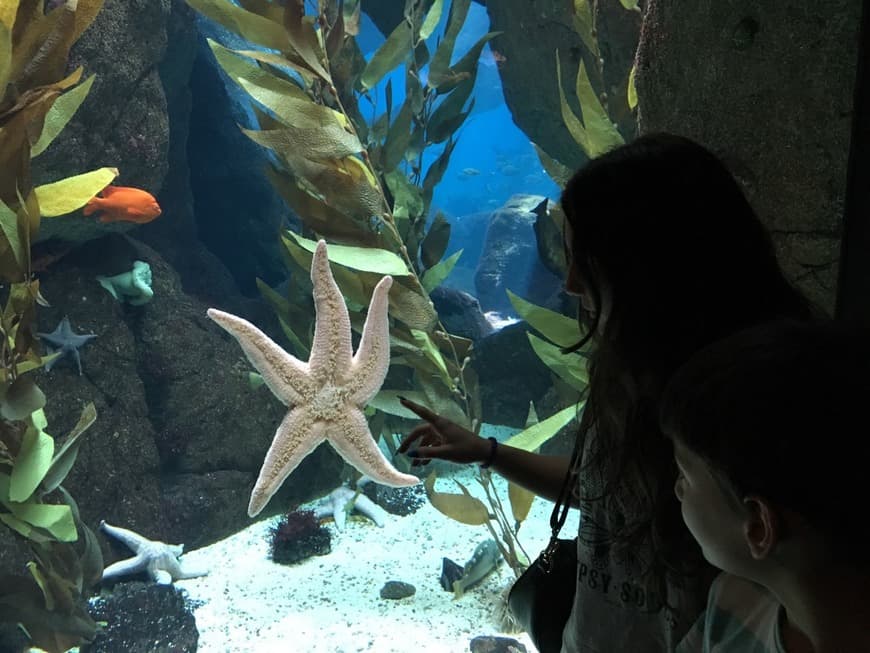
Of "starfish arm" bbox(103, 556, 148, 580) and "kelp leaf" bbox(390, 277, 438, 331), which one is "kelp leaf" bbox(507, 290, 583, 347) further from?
"starfish arm" bbox(103, 556, 148, 580)

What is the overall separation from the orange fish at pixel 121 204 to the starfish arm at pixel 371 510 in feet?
9.47

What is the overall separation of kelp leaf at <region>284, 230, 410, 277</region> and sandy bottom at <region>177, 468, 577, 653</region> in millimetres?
2081

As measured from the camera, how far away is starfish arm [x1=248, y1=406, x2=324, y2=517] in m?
1.96

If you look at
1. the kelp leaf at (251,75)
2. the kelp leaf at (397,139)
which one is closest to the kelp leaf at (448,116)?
the kelp leaf at (397,139)

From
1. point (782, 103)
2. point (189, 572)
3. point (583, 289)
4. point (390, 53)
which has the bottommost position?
point (189, 572)

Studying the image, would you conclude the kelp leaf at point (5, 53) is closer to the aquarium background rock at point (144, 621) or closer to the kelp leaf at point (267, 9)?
the kelp leaf at point (267, 9)

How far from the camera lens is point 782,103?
1714 mm

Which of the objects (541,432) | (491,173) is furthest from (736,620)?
(491,173)

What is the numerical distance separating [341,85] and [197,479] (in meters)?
3.87

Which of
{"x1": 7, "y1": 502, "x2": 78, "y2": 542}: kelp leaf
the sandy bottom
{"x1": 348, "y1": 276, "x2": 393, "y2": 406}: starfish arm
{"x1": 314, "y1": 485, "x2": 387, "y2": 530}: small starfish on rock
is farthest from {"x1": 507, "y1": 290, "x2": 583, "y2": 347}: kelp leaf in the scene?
{"x1": 314, "y1": 485, "x2": 387, "y2": 530}: small starfish on rock

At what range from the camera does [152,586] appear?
4266mm

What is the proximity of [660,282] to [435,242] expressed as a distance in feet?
9.10

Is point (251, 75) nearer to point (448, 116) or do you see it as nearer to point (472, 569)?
point (448, 116)

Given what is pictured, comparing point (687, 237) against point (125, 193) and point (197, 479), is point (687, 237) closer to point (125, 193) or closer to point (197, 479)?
point (125, 193)
